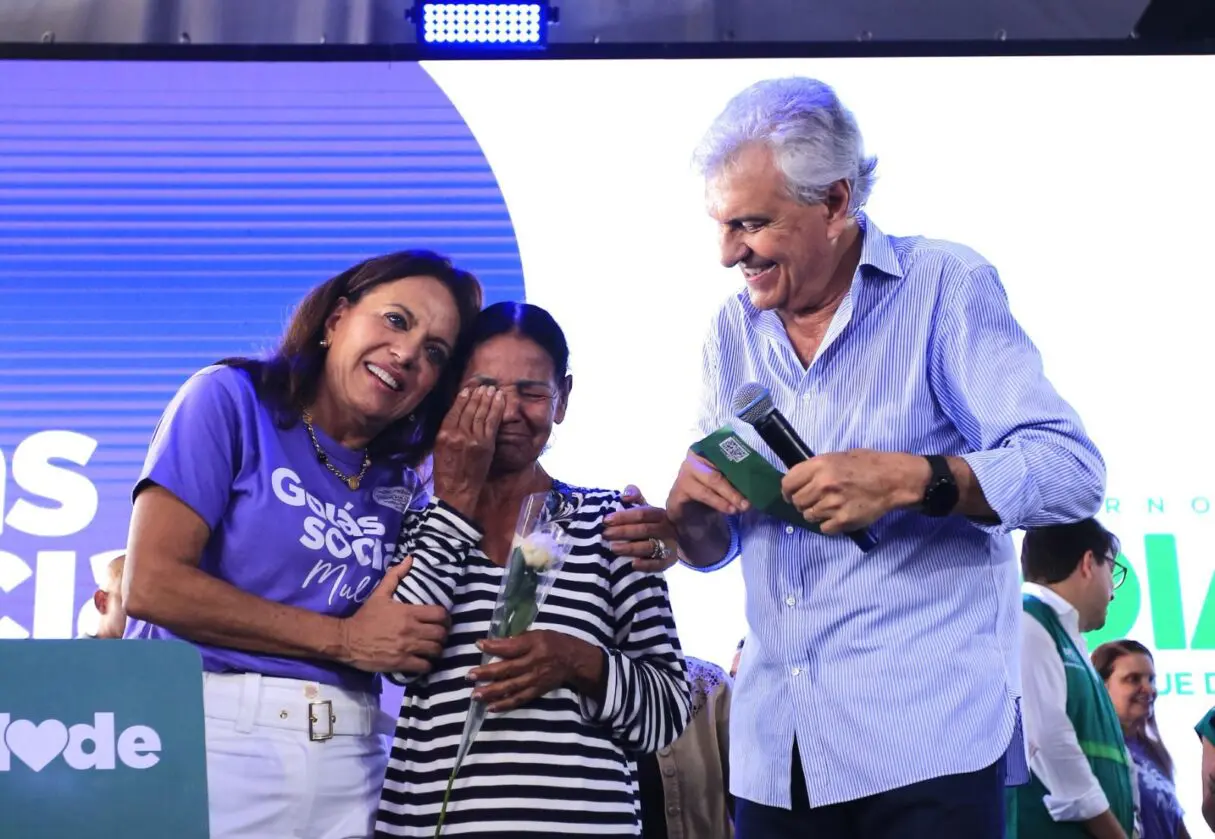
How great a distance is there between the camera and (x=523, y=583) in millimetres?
1729

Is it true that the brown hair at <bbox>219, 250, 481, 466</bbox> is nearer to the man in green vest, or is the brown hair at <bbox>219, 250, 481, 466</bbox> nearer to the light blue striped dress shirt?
the light blue striped dress shirt

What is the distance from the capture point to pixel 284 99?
3842mm

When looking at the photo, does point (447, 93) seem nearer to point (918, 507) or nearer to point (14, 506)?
point (14, 506)

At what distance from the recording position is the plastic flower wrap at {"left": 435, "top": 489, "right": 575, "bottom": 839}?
1.70 meters

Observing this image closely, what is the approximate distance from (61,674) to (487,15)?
307cm

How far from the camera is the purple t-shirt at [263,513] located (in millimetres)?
1773

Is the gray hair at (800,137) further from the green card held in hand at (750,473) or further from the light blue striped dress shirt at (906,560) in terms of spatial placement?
the green card held in hand at (750,473)

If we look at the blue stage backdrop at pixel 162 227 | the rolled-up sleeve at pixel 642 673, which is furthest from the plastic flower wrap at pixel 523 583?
the blue stage backdrop at pixel 162 227

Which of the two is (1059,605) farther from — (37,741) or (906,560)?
(37,741)

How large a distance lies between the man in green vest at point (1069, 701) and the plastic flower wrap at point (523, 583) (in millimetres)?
1775

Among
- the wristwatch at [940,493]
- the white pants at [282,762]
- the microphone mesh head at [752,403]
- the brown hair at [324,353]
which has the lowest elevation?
the white pants at [282,762]

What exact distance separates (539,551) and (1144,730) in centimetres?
291

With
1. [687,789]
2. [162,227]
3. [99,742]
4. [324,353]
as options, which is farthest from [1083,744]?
[162,227]

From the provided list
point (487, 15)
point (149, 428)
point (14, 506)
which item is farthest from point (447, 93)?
point (14, 506)
